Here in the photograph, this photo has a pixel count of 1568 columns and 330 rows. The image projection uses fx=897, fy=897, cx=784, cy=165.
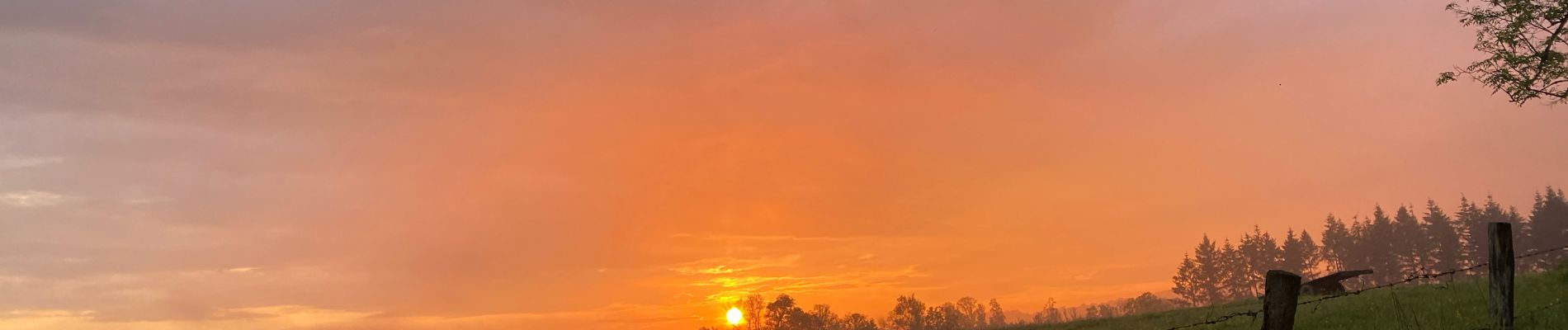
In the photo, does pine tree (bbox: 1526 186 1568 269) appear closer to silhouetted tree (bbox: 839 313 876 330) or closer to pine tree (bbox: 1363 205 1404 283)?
pine tree (bbox: 1363 205 1404 283)

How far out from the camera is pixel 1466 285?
38.7 meters

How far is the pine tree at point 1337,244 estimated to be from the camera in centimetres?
16225

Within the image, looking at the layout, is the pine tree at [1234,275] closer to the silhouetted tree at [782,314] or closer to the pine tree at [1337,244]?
the pine tree at [1337,244]

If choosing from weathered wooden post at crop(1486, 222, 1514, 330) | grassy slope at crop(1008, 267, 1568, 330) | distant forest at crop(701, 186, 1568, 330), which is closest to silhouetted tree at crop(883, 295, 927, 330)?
distant forest at crop(701, 186, 1568, 330)

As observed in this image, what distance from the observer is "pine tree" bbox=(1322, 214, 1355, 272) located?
16225 cm

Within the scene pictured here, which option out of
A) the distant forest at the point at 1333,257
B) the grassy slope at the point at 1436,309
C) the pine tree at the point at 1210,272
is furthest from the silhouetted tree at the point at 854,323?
the grassy slope at the point at 1436,309

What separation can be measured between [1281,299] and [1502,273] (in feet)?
15.6

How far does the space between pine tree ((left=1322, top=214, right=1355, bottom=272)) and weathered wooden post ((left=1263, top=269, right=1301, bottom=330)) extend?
172120mm

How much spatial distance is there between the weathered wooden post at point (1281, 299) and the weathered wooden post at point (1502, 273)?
438cm

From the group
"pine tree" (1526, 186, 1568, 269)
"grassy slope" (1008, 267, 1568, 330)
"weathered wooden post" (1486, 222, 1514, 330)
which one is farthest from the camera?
"pine tree" (1526, 186, 1568, 269)

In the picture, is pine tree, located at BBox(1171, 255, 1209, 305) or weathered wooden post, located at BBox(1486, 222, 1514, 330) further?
pine tree, located at BBox(1171, 255, 1209, 305)

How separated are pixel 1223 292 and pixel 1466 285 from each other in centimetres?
14516

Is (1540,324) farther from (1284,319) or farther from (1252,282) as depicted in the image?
(1252,282)

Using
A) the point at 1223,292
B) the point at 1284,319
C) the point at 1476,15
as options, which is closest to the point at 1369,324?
the point at 1476,15
